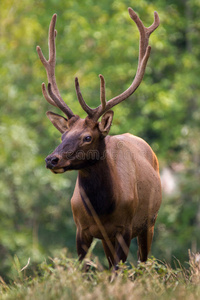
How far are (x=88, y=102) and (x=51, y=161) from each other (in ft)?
44.6

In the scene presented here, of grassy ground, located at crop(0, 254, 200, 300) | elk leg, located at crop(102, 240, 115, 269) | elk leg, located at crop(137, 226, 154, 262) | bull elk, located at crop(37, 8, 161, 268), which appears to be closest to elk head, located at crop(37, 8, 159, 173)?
bull elk, located at crop(37, 8, 161, 268)

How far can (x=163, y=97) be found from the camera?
770 inches

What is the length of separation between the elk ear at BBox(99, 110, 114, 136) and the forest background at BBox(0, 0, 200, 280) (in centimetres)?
1094

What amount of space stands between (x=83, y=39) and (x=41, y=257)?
24.8 feet

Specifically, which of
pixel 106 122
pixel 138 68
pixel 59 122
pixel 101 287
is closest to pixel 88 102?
pixel 138 68

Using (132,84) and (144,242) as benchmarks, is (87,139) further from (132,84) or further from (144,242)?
(144,242)

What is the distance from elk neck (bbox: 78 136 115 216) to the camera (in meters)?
6.72

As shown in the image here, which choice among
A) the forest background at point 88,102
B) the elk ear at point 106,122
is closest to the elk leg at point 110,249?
the elk ear at point 106,122

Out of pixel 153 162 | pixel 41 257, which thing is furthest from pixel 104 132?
pixel 41 257

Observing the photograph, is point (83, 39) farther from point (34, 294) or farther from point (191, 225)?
point (34, 294)

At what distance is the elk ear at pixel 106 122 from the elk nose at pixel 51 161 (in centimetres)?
73

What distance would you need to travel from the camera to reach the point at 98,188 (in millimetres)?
6781

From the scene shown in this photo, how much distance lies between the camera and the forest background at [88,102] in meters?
18.9

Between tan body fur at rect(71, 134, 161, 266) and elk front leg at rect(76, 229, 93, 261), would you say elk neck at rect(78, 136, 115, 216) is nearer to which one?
tan body fur at rect(71, 134, 161, 266)
